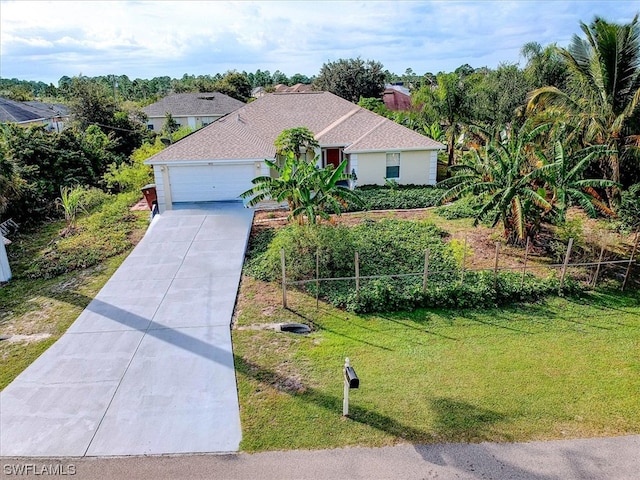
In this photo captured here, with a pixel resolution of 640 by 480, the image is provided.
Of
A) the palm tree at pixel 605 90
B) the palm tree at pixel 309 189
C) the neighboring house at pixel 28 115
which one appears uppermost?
the palm tree at pixel 605 90

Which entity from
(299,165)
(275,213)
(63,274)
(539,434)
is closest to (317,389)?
(539,434)

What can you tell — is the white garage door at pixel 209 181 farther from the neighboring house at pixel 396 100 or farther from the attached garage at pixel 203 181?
the neighboring house at pixel 396 100

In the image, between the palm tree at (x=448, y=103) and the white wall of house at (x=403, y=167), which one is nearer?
the white wall of house at (x=403, y=167)

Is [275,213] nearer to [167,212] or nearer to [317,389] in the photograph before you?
[167,212]

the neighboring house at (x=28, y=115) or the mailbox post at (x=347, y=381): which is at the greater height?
the neighboring house at (x=28, y=115)

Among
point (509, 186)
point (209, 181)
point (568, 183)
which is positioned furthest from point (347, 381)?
point (209, 181)

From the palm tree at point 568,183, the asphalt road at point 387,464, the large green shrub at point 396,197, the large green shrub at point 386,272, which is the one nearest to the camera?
the asphalt road at point 387,464

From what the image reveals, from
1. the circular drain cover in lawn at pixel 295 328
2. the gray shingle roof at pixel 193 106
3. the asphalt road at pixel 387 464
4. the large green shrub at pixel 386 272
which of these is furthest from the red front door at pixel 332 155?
the gray shingle roof at pixel 193 106
